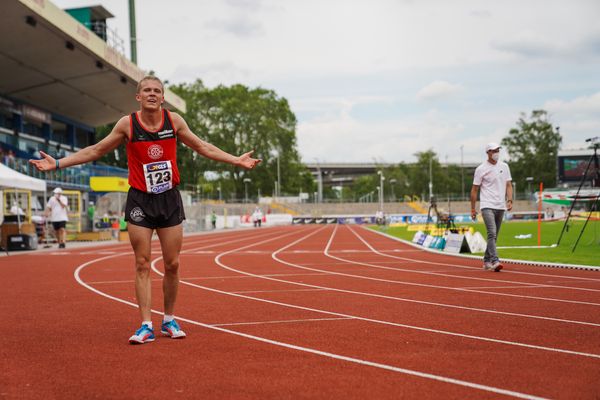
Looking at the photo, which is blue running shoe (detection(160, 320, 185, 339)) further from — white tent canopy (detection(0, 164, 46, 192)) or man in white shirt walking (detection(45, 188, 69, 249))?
man in white shirt walking (detection(45, 188, 69, 249))

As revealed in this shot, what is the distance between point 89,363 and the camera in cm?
420

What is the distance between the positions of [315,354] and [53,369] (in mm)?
1708

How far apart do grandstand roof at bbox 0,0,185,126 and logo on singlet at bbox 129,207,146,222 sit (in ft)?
65.1

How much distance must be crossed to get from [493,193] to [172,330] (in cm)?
680

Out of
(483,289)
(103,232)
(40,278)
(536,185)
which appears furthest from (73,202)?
(536,185)

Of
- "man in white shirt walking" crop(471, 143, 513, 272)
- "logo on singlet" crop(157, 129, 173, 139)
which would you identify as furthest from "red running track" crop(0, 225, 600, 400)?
"logo on singlet" crop(157, 129, 173, 139)

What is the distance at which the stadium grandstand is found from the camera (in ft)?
84.6

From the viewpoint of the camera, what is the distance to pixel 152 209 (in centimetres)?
501

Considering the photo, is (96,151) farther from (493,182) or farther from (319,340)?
(493,182)

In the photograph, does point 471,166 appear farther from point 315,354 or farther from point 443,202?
point 315,354

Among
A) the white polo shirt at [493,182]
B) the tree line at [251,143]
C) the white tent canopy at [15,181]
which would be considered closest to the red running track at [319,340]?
the white polo shirt at [493,182]

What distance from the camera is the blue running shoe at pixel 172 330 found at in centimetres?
505

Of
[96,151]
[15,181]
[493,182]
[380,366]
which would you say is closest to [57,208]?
[15,181]

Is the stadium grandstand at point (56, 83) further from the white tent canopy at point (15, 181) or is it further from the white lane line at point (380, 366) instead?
the white lane line at point (380, 366)
